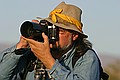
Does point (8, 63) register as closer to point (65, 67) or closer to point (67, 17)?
point (65, 67)

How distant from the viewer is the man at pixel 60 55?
6016mm

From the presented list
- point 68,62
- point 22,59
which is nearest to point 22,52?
point 22,59

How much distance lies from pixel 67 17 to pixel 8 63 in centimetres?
95

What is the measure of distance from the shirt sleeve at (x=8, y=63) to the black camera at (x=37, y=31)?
1.04 feet

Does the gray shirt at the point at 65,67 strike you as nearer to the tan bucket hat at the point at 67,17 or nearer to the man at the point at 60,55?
the man at the point at 60,55

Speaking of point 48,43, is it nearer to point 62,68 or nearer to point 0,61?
point 62,68

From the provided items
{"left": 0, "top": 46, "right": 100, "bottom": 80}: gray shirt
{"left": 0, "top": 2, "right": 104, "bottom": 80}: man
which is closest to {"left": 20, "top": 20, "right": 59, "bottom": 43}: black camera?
{"left": 0, "top": 2, "right": 104, "bottom": 80}: man

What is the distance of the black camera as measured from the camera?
6.11 meters

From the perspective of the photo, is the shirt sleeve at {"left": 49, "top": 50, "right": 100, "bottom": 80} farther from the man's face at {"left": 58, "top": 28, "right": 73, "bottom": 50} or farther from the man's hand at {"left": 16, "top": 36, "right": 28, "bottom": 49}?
the man's hand at {"left": 16, "top": 36, "right": 28, "bottom": 49}

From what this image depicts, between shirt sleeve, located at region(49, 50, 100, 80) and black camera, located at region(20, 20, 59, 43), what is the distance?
344 mm

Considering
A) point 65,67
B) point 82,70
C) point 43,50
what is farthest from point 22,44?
point 82,70

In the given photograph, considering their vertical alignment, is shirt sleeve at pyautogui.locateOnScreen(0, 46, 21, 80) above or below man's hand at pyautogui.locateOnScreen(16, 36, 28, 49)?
below

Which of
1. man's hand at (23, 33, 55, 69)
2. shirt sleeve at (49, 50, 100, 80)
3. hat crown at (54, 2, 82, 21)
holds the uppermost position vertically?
hat crown at (54, 2, 82, 21)

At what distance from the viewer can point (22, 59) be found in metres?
6.56
